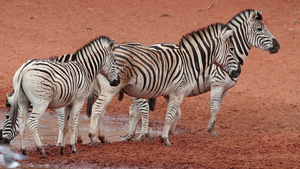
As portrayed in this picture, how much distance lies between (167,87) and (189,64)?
647 mm

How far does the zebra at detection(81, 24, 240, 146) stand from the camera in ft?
33.0

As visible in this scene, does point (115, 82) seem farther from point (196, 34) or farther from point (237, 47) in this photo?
point (237, 47)

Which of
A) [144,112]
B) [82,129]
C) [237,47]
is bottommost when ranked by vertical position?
[82,129]

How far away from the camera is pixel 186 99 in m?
15.9

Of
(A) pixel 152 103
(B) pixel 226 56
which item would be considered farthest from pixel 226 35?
(A) pixel 152 103

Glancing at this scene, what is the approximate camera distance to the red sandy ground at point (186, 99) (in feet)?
30.5

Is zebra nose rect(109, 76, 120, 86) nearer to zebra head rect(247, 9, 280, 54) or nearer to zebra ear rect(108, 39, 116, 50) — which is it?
zebra ear rect(108, 39, 116, 50)

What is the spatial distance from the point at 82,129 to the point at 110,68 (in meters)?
3.14

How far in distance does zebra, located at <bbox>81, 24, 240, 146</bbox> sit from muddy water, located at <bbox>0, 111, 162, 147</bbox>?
1.11 m

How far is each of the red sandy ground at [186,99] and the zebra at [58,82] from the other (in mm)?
719

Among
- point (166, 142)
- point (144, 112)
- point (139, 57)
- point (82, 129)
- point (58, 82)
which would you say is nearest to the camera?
point (58, 82)

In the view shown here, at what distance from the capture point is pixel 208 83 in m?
12.4

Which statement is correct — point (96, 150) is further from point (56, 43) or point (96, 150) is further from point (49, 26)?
point (49, 26)

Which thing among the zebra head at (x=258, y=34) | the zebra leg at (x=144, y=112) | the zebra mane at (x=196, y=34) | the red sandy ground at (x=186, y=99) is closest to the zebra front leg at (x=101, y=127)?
the red sandy ground at (x=186, y=99)
